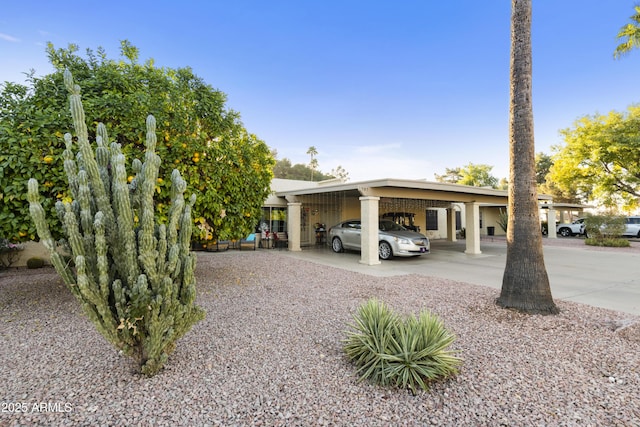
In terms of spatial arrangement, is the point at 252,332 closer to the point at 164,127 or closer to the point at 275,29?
the point at 164,127

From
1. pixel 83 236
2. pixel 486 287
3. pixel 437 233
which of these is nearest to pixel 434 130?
pixel 437 233

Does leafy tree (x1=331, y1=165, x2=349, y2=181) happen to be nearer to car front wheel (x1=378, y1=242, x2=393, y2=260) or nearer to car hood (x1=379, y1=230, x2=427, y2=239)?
car hood (x1=379, y1=230, x2=427, y2=239)

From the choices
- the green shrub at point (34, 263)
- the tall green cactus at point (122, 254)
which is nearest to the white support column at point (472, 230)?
the tall green cactus at point (122, 254)

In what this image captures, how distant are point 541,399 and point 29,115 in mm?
7629

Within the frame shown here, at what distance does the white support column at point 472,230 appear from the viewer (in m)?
12.9

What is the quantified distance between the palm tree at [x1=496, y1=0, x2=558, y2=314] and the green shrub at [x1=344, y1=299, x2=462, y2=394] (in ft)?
8.38

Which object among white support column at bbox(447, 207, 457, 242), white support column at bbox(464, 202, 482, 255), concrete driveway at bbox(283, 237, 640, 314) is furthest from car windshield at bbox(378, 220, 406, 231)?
white support column at bbox(447, 207, 457, 242)

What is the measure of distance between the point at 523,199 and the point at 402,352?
11.5 feet

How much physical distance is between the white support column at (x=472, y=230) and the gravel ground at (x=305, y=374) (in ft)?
26.3

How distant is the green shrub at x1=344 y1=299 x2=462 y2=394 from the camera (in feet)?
9.05

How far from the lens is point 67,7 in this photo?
21.2ft

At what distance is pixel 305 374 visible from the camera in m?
2.95

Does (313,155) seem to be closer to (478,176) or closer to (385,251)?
(478,176)

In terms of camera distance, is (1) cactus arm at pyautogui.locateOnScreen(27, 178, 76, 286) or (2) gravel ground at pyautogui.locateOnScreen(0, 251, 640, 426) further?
(1) cactus arm at pyautogui.locateOnScreen(27, 178, 76, 286)
